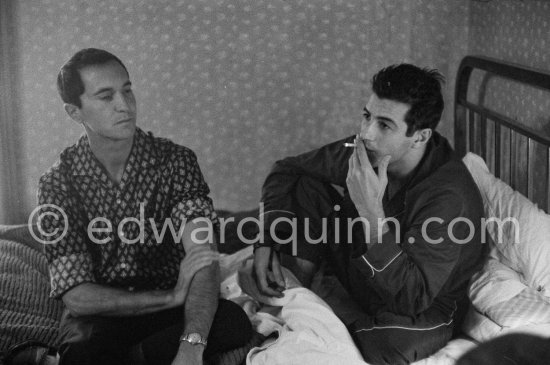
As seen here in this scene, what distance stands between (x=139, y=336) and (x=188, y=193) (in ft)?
0.97

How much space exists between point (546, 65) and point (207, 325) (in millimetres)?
861

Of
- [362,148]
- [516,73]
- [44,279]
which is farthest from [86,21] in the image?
Result: [516,73]

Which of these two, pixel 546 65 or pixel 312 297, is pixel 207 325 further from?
pixel 546 65

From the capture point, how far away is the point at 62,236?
1378mm

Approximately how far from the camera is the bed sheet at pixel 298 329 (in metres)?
1.30

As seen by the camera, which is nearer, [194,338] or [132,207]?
[194,338]

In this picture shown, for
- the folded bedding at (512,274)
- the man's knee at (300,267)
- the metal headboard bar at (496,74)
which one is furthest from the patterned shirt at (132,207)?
the metal headboard bar at (496,74)

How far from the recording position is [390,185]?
1.48 metres

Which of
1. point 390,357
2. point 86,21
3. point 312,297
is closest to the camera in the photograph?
point 390,357

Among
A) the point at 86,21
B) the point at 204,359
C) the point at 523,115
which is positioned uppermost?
the point at 86,21

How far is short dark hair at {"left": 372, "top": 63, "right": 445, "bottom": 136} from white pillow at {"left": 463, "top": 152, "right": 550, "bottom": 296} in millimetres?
211

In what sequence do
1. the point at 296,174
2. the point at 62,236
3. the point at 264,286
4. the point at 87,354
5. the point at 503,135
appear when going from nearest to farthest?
the point at 87,354, the point at 62,236, the point at 264,286, the point at 296,174, the point at 503,135

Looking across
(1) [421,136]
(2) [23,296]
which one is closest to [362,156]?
(1) [421,136]

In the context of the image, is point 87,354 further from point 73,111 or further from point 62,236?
point 73,111
